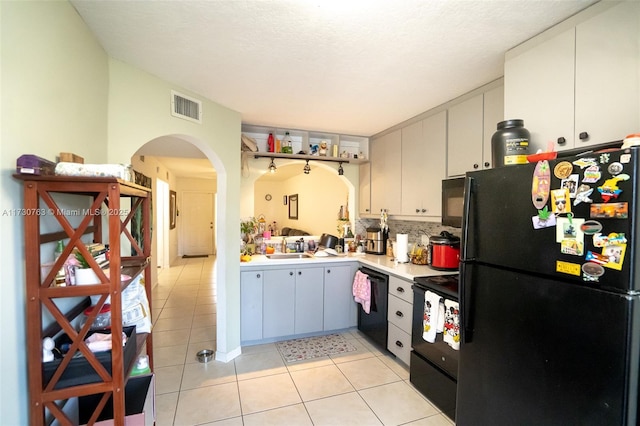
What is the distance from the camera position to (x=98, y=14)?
1434mm

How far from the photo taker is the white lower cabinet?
9.79 feet

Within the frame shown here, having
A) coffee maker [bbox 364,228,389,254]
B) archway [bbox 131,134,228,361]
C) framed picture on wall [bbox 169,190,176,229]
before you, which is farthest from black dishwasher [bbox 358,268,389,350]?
framed picture on wall [bbox 169,190,176,229]

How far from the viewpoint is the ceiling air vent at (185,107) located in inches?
88.3

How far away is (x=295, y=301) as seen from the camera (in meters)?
3.12

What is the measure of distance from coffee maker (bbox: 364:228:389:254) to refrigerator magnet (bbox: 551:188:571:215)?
7.85 ft

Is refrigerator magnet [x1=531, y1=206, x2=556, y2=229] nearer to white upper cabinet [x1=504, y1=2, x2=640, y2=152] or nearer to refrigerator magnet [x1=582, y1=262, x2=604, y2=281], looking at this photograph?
refrigerator magnet [x1=582, y1=262, x2=604, y2=281]

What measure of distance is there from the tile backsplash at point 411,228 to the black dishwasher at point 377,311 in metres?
0.74

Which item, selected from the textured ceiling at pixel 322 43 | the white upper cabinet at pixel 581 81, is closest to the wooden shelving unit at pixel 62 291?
the textured ceiling at pixel 322 43

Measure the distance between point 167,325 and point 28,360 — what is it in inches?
106

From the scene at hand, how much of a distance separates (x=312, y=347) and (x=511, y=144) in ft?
8.37

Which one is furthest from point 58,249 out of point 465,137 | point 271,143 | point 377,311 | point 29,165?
point 465,137

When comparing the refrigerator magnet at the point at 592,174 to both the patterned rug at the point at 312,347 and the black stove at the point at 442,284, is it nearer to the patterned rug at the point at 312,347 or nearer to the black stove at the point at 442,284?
the black stove at the point at 442,284

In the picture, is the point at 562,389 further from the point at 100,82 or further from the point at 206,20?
the point at 100,82

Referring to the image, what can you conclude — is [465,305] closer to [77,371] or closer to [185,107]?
[77,371]
